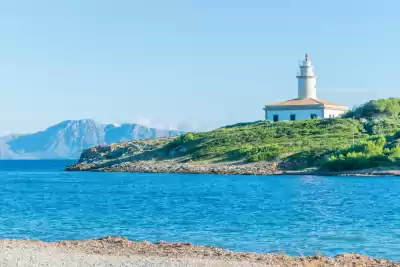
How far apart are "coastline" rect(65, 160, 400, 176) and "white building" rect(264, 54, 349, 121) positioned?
60.8ft

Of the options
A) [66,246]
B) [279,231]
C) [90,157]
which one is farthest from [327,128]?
[66,246]

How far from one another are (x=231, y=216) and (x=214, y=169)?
47.3 meters

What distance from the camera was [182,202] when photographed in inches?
1709

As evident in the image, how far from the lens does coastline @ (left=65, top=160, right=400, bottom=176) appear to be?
237 feet

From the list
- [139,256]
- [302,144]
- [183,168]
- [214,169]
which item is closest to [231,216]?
[139,256]

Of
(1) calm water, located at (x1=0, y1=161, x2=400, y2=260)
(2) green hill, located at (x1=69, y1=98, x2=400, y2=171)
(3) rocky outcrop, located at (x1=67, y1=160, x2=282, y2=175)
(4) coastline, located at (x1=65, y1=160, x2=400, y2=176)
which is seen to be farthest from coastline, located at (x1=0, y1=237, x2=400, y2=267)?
(3) rocky outcrop, located at (x1=67, y1=160, x2=282, y2=175)

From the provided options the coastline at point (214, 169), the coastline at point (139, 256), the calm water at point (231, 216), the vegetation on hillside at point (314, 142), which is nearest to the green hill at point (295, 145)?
the vegetation on hillside at point (314, 142)

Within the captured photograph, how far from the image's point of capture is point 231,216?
34188 mm

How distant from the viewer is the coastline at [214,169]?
72188 millimetres

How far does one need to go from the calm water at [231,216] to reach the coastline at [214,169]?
46.5ft

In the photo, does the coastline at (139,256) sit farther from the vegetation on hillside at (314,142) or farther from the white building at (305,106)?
the white building at (305,106)

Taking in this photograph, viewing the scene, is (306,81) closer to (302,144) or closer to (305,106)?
(305,106)

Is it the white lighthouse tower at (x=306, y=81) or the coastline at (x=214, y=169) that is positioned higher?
the white lighthouse tower at (x=306, y=81)

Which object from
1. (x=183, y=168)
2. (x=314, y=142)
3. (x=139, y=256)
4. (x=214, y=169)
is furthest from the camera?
(x=314, y=142)
